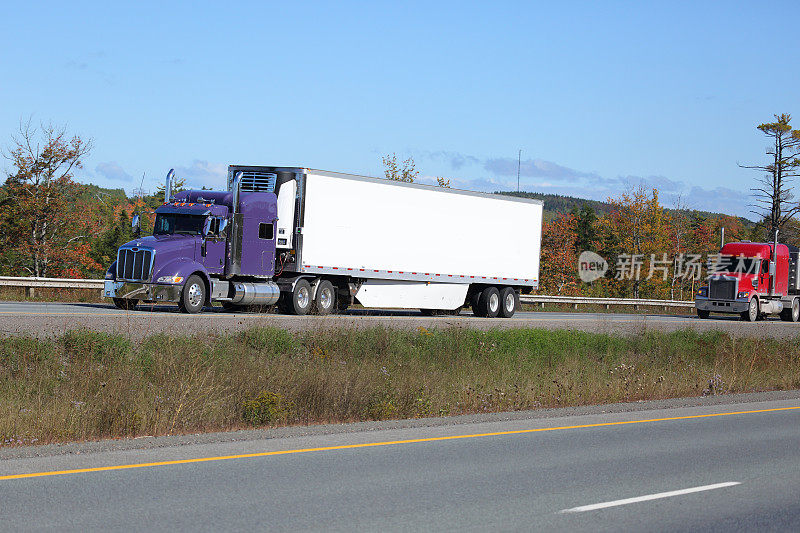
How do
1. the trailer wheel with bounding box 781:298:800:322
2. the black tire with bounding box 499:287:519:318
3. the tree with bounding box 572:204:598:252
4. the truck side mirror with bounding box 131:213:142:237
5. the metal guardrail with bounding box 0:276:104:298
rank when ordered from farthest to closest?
the tree with bounding box 572:204:598:252
the trailer wheel with bounding box 781:298:800:322
the black tire with bounding box 499:287:519:318
the metal guardrail with bounding box 0:276:104:298
the truck side mirror with bounding box 131:213:142:237

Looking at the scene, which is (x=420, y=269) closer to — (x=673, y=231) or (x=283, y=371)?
(x=283, y=371)

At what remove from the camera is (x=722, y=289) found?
43906 millimetres

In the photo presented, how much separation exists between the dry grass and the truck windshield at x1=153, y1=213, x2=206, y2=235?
26.1ft

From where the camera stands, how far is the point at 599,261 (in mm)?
93000

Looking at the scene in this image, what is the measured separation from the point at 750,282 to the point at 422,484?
3891cm

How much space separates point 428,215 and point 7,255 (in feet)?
58.7

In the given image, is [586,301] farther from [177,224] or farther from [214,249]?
[177,224]

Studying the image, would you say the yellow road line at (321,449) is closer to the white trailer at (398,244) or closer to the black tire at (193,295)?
the black tire at (193,295)

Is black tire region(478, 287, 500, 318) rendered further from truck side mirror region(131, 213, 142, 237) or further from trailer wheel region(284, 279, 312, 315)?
truck side mirror region(131, 213, 142, 237)

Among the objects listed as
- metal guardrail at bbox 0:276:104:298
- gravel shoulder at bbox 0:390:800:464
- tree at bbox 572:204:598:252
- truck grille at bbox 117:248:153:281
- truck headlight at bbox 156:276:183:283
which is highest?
tree at bbox 572:204:598:252

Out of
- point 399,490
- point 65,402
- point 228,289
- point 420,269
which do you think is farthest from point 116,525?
point 420,269

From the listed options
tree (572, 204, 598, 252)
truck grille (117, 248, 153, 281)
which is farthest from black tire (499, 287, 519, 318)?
tree (572, 204, 598, 252)

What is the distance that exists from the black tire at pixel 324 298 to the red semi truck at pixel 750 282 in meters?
22.9

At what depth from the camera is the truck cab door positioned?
26.1 meters
